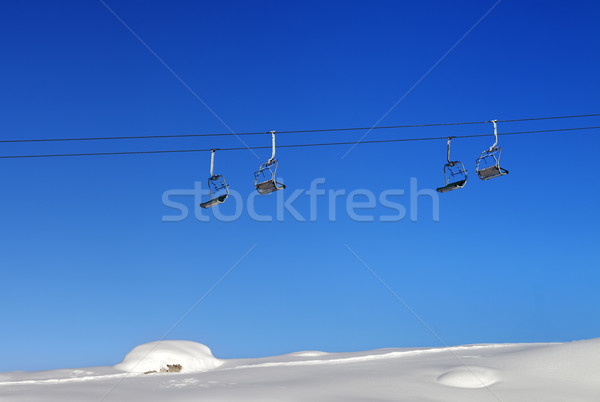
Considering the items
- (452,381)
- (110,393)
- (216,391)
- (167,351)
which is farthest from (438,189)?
(167,351)

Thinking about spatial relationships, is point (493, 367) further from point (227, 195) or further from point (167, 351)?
point (167, 351)

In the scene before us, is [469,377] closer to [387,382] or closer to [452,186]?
[387,382]

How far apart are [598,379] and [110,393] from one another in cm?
1726

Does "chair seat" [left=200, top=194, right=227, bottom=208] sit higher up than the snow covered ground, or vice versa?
"chair seat" [left=200, top=194, right=227, bottom=208]

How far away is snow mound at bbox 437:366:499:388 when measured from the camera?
21.3 meters

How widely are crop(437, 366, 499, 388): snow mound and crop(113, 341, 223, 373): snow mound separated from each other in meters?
19.1

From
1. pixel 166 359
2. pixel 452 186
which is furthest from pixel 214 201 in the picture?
pixel 166 359

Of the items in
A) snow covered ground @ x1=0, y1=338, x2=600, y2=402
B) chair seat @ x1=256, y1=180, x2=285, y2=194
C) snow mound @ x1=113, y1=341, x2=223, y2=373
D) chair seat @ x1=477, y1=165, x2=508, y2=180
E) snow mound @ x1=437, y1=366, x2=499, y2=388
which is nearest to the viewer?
chair seat @ x1=477, y1=165, x2=508, y2=180

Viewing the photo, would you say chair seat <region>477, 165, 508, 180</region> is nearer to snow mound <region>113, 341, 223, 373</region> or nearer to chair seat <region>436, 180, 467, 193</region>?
chair seat <region>436, 180, 467, 193</region>

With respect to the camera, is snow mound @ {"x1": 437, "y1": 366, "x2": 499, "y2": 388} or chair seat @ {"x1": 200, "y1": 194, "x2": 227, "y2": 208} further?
snow mound @ {"x1": 437, "y1": 366, "x2": 499, "y2": 388}

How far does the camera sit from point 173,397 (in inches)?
782

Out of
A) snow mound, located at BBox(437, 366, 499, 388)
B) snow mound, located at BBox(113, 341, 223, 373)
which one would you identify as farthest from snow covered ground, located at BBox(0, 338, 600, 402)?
snow mound, located at BBox(113, 341, 223, 373)

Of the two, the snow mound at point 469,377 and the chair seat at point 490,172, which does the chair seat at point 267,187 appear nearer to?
the chair seat at point 490,172

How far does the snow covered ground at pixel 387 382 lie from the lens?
19516 millimetres
